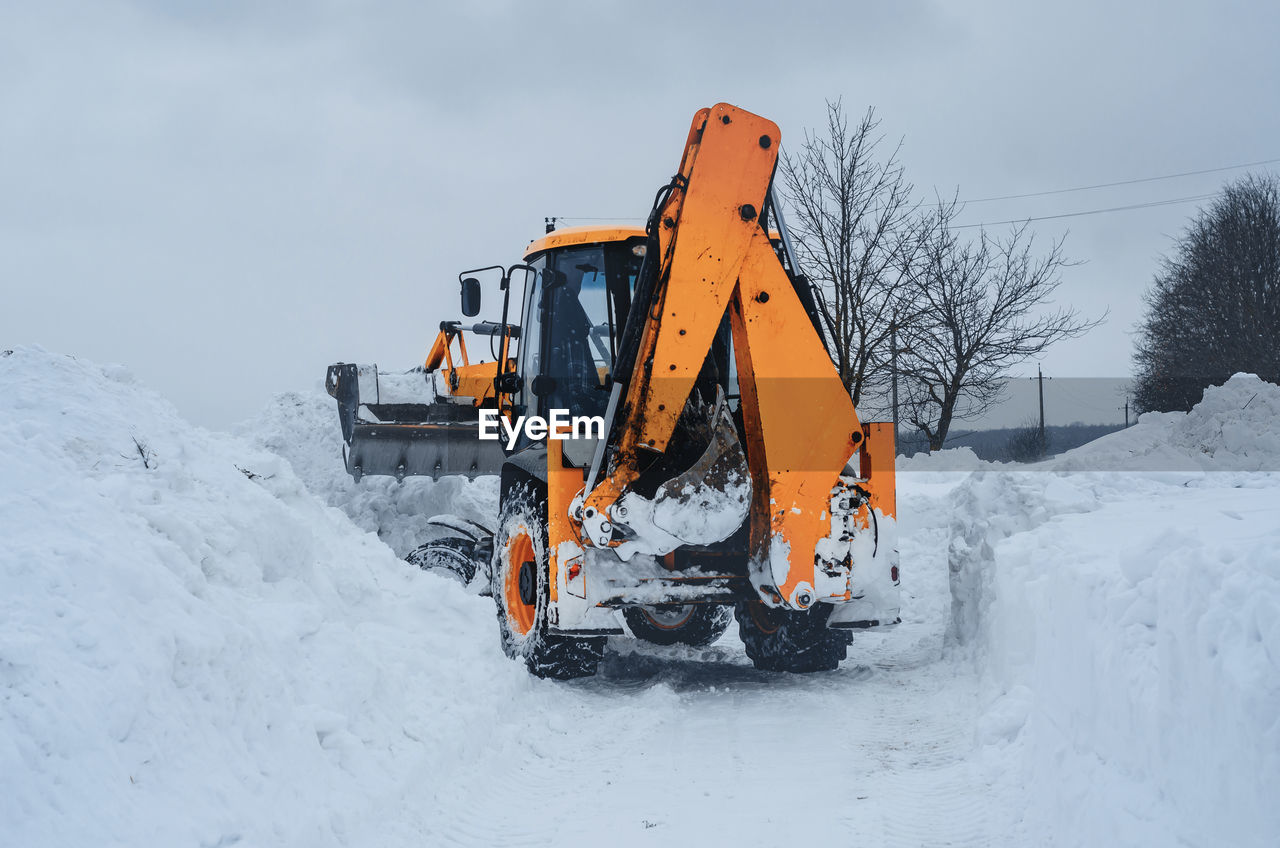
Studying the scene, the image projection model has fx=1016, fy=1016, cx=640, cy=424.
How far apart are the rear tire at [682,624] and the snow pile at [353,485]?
5528mm

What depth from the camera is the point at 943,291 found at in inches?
713

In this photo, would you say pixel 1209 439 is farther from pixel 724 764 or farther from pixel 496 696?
pixel 496 696

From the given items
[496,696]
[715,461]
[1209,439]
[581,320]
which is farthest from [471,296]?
[1209,439]

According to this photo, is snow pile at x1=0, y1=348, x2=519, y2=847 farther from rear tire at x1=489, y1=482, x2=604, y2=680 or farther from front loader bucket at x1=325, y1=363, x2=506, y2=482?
front loader bucket at x1=325, y1=363, x2=506, y2=482

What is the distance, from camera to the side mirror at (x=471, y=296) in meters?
7.54

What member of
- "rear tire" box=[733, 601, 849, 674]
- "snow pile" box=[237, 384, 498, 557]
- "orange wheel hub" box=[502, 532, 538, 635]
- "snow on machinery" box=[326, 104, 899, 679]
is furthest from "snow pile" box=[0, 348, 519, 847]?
"snow pile" box=[237, 384, 498, 557]

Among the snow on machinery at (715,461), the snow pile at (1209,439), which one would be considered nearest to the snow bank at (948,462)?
the snow pile at (1209,439)

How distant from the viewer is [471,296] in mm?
7559

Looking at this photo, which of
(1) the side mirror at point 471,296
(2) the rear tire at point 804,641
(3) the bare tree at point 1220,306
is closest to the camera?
(2) the rear tire at point 804,641

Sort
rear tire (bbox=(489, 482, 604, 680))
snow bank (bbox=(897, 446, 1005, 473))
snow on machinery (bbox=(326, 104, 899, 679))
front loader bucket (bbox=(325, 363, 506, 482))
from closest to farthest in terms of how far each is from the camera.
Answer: snow on machinery (bbox=(326, 104, 899, 679))
rear tire (bbox=(489, 482, 604, 680))
front loader bucket (bbox=(325, 363, 506, 482))
snow bank (bbox=(897, 446, 1005, 473))

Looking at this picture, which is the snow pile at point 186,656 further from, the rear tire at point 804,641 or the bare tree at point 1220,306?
the bare tree at point 1220,306

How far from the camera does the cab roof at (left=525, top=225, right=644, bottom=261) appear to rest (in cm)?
716

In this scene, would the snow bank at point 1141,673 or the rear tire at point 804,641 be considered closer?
the snow bank at point 1141,673

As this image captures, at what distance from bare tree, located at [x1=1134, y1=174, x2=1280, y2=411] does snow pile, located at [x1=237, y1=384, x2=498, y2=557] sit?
970 inches
